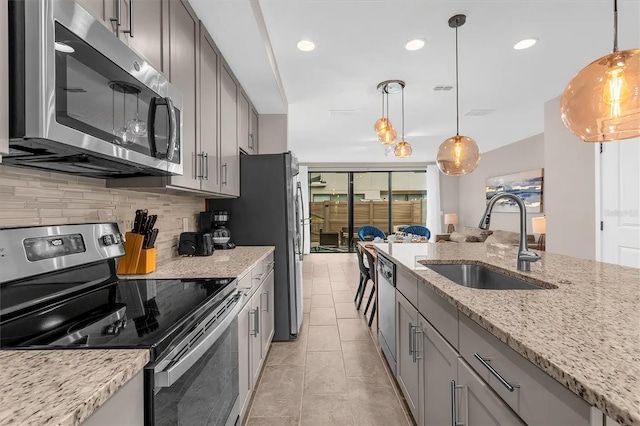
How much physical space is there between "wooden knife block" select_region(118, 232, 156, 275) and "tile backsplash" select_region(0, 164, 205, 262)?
12 centimetres

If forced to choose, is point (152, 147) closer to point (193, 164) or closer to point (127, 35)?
point (127, 35)

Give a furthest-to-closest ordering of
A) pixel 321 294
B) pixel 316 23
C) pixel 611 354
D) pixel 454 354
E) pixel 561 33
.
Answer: pixel 321 294
pixel 561 33
pixel 316 23
pixel 454 354
pixel 611 354

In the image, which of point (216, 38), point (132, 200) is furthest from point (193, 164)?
point (216, 38)

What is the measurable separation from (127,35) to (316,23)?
1601 millimetres

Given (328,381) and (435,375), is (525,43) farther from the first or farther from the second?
(328,381)

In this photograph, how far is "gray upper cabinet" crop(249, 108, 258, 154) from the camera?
3.49 metres

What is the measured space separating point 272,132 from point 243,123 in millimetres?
876

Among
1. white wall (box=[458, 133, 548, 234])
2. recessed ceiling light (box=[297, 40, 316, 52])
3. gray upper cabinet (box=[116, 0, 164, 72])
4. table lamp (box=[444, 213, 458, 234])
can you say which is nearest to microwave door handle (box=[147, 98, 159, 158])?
gray upper cabinet (box=[116, 0, 164, 72])

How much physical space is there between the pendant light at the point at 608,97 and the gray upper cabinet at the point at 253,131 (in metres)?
2.69

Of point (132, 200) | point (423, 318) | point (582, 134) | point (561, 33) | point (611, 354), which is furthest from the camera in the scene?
point (561, 33)

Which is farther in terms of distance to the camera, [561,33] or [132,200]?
[561,33]

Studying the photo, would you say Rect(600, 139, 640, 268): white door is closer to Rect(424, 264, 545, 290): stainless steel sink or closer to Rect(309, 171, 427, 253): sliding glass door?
Rect(424, 264, 545, 290): stainless steel sink

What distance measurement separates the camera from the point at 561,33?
2625 mm

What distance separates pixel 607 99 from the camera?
1519 mm
